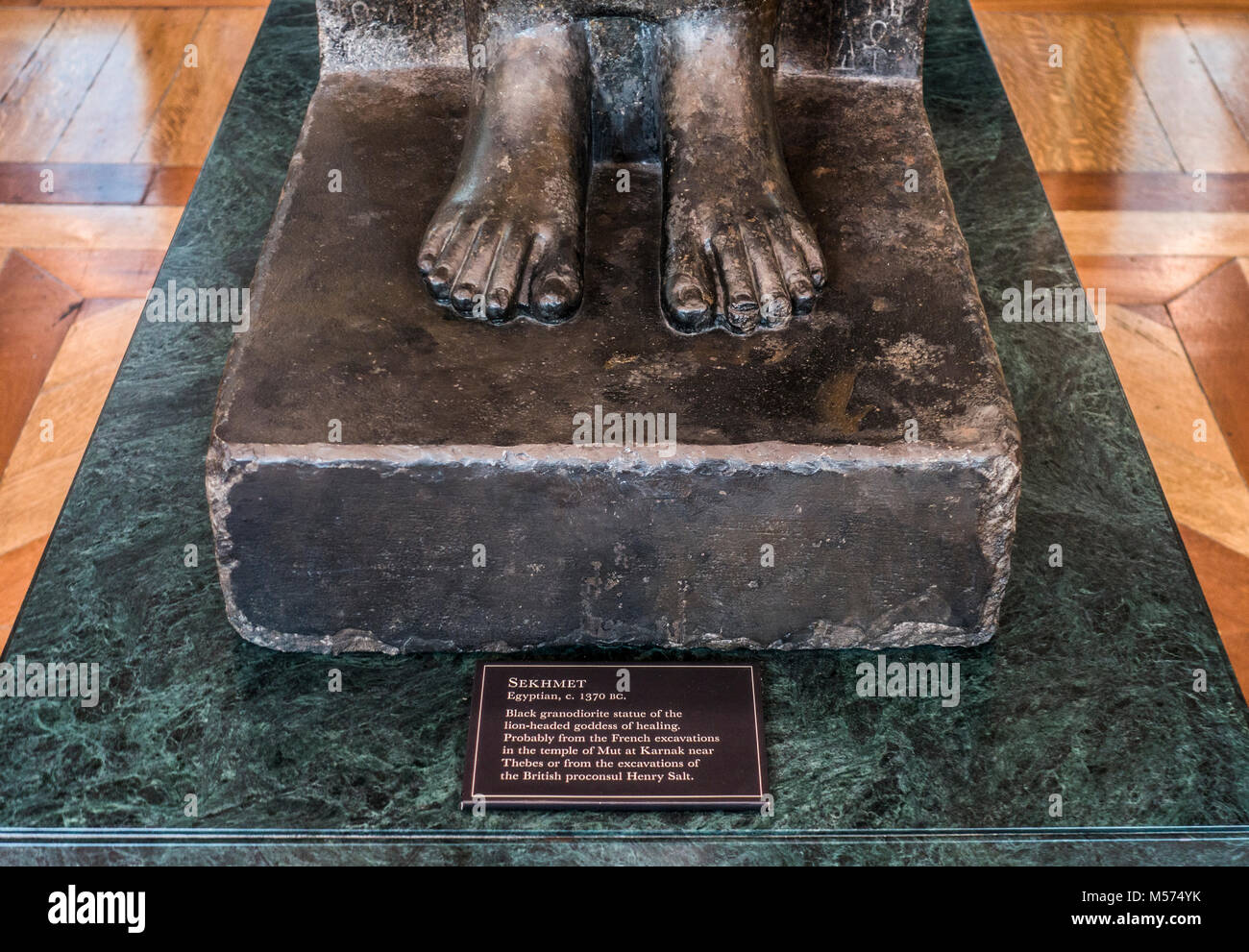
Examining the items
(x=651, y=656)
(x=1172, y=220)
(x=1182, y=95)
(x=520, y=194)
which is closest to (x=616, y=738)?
(x=651, y=656)

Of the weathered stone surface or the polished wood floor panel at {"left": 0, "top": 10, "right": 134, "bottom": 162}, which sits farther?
the polished wood floor panel at {"left": 0, "top": 10, "right": 134, "bottom": 162}

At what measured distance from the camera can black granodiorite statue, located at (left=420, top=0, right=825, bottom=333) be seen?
1.63m

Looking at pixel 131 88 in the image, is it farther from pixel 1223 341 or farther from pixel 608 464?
pixel 1223 341

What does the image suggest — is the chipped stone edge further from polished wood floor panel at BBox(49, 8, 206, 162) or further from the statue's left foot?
polished wood floor panel at BBox(49, 8, 206, 162)

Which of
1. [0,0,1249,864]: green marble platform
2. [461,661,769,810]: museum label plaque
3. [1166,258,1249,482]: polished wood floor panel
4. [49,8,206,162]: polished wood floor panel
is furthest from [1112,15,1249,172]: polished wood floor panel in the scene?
[49,8,206,162]: polished wood floor panel

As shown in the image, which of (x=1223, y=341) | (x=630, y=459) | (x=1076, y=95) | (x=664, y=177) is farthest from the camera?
(x=1076, y=95)

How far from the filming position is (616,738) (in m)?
1.58

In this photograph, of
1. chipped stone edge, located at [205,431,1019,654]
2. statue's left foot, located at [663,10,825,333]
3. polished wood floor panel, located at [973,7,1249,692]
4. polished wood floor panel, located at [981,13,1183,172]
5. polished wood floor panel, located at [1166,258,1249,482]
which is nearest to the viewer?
chipped stone edge, located at [205,431,1019,654]

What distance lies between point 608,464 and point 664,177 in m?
0.45

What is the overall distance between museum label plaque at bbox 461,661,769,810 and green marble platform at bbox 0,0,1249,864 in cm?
2

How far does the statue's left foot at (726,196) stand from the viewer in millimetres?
1626

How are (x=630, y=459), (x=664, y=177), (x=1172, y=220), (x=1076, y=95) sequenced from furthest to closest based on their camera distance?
(x=1076, y=95)
(x=1172, y=220)
(x=664, y=177)
(x=630, y=459)

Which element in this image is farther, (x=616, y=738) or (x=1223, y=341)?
(x=1223, y=341)

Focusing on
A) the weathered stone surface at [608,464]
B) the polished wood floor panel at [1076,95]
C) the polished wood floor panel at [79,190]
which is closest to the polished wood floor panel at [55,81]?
the polished wood floor panel at [79,190]
